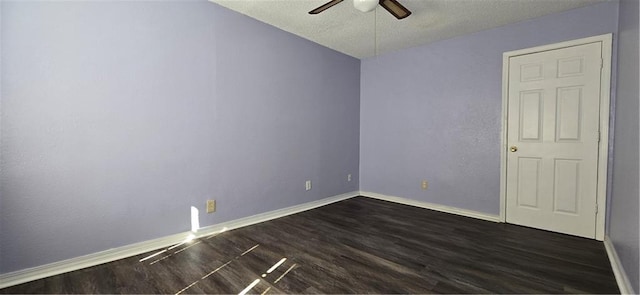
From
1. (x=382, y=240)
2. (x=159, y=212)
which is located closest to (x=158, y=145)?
(x=159, y=212)

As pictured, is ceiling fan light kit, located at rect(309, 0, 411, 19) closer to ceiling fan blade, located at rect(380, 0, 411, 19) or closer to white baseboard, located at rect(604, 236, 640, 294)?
ceiling fan blade, located at rect(380, 0, 411, 19)

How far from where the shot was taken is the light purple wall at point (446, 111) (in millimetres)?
2848

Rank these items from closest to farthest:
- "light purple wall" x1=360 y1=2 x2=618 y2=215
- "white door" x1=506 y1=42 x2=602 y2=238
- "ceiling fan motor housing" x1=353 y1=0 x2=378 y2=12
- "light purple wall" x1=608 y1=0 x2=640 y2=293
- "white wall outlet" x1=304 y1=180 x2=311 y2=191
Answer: "light purple wall" x1=608 y1=0 x2=640 y2=293 → "ceiling fan motor housing" x1=353 y1=0 x2=378 y2=12 → "white door" x1=506 y1=42 x2=602 y2=238 → "light purple wall" x1=360 y1=2 x2=618 y2=215 → "white wall outlet" x1=304 y1=180 x2=311 y2=191

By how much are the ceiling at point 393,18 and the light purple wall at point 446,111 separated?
171mm


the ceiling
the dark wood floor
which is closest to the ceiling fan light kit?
the ceiling

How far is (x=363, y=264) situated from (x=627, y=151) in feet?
6.67

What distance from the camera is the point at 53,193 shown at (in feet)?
5.89

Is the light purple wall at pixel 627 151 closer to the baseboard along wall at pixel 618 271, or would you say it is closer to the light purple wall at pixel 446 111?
the baseboard along wall at pixel 618 271

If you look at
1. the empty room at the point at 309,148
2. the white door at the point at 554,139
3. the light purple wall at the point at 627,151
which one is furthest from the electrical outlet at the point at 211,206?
the white door at the point at 554,139

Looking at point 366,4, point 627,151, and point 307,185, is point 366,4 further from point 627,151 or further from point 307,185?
point 307,185

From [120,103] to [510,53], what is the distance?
3973 millimetres

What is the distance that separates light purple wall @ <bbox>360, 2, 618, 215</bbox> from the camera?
112 inches

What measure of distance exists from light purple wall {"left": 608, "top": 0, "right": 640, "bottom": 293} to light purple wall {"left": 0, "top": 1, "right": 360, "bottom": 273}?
2.88 meters

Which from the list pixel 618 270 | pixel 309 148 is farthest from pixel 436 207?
pixel 309 148
